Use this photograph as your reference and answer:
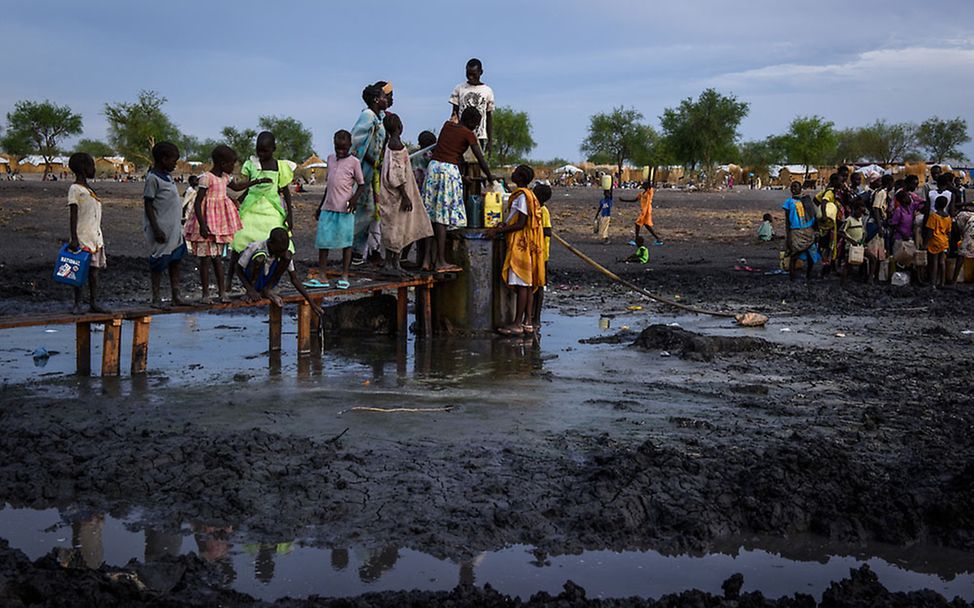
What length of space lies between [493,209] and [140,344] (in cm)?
449

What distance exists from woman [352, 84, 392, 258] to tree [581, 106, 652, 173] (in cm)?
7988

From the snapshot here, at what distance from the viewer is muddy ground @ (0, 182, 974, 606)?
5.27 m

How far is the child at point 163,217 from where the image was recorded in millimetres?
8789

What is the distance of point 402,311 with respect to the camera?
11664 millimetres

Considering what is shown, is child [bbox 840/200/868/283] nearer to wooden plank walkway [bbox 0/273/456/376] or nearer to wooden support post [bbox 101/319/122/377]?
wooden plank walkway [bbox 0/273/456/376]

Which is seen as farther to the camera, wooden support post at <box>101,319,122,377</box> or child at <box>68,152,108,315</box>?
wooden support post at <box>101,319,122,377</box>

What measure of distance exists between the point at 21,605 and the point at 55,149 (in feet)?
276

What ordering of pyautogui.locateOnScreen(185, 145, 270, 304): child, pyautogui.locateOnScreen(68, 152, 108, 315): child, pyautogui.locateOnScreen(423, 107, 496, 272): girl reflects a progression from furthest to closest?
pyautogui.locateOnScreen(423, 107, 496, 272): girl < pyautogui.locateOnScreen(185, 145, 270, 304): child < pyautogui.locateOnScreen(68, 152, 108, 315): child

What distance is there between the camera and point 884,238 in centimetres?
1695

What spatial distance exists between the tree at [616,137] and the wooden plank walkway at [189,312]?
79812 millimetres

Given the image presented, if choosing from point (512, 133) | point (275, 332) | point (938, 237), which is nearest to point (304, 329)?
point (275, 332)

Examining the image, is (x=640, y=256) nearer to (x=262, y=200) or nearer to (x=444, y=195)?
(x=444, y=195)

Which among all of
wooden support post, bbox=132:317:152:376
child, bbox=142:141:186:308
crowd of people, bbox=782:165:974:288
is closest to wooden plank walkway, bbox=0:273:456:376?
wooden support post, bbox=132:317:152:376

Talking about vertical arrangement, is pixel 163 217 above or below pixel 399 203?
below
